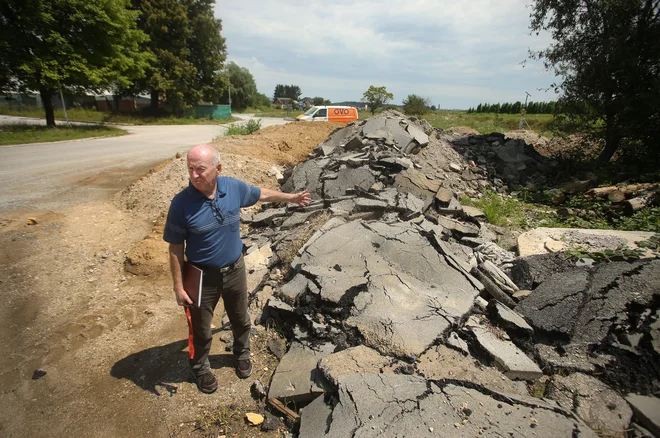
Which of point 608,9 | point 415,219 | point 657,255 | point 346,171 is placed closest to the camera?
point 657,255

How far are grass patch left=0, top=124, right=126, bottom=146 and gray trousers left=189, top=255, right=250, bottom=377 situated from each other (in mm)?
16175

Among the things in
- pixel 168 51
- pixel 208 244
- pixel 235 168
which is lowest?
pixel 235 168

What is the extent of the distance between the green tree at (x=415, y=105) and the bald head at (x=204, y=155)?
32.8 metres

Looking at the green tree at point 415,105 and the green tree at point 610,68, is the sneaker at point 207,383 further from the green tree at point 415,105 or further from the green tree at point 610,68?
the green tree at point 415,105

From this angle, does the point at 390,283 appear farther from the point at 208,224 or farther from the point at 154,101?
the point at 154,101

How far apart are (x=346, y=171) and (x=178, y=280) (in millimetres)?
5351

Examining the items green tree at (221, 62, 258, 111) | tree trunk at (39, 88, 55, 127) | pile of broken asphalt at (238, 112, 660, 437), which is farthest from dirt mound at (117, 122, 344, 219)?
green tree at (221, 62, 258, 111)

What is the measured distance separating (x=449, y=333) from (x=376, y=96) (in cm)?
3275

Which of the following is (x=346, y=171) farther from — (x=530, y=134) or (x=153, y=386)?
(x=530, y=134)

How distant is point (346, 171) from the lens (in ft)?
24.3

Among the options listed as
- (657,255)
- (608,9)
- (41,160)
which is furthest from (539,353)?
(41,160)

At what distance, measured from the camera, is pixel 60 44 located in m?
16.0

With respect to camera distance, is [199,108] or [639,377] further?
[199,108]

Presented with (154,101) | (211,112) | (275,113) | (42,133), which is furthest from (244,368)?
(275,113)
